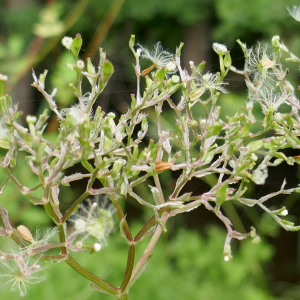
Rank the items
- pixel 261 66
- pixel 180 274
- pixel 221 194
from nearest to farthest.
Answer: pixel 221 194 → pixel 261 66 → pixel 180 274

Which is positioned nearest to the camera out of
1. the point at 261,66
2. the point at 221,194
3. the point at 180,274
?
the point at 221,194

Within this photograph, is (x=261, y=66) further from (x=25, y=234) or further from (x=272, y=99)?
(x=25, y=234)

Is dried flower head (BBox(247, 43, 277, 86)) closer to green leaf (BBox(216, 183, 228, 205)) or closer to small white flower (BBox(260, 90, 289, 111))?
small white flower (BBox(260, 90, 289, 111))

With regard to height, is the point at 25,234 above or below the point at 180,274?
above

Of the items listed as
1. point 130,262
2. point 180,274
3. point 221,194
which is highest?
point 221,194

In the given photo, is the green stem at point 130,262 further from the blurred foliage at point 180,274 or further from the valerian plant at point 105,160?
the blurred foliage at point 180,274

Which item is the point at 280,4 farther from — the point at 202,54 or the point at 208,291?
the point at 208,291

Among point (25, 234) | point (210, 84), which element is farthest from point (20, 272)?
point (210, 84)

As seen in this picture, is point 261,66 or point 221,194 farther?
point 261,66

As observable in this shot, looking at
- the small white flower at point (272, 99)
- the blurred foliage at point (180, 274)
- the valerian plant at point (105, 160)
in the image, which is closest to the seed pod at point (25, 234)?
the valerian plant at point (105, 160)

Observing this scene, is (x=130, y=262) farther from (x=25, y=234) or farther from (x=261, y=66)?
(x=261, y=66)
